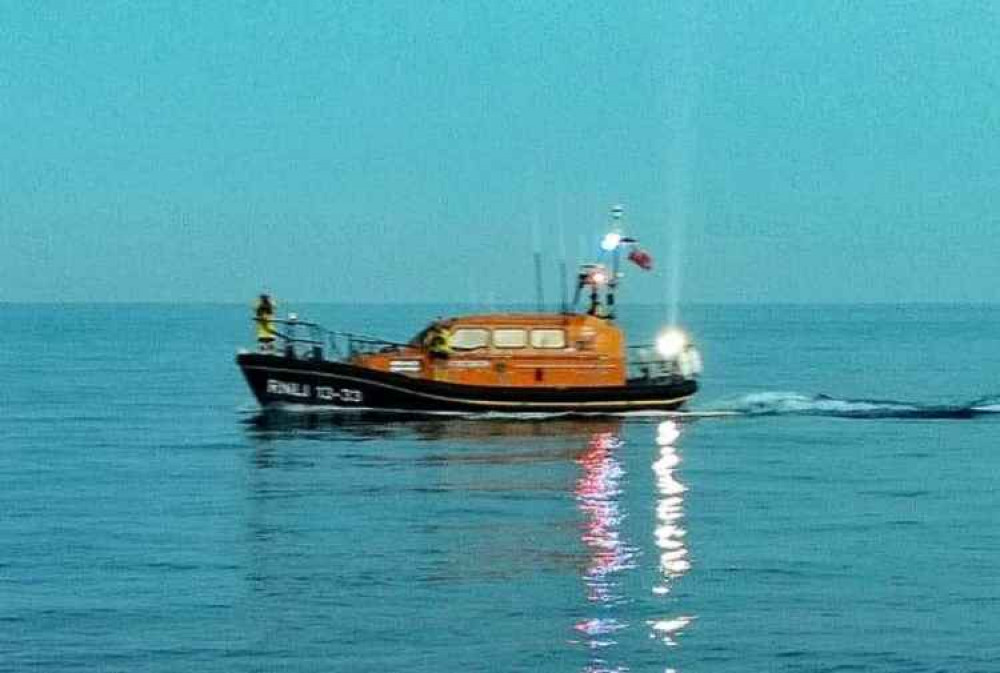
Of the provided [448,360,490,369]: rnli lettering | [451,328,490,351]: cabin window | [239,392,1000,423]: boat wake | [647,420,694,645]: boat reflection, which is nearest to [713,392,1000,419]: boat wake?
[239,392,1000,423]: boat wake

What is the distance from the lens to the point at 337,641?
63.0ft

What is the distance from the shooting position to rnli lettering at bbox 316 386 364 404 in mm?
43906

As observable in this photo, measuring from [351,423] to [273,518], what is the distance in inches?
597

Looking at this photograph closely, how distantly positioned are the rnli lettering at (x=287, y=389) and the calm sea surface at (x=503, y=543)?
557 mm

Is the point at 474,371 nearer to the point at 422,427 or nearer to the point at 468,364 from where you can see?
the point at 468,364

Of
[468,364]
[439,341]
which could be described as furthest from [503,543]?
[468,364]

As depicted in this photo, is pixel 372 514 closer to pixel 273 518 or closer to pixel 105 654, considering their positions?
pixel 273 518

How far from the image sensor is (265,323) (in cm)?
4428

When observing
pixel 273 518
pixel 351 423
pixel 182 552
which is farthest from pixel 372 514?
pixel 351 423

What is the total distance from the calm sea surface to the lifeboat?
0.50 metres

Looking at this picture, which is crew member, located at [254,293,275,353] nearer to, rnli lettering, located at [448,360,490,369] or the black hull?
the black hull

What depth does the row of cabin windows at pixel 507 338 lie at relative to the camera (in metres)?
44.0

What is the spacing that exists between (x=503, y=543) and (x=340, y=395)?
18.8 metres

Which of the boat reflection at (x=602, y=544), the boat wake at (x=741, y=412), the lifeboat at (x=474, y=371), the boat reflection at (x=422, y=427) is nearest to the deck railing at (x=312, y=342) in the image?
the lifeboat at (x=474, y=371)
